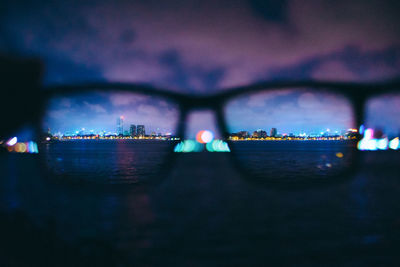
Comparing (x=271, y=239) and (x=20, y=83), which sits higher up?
(x=20, y=83)

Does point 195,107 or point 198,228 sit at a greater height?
point 195,107

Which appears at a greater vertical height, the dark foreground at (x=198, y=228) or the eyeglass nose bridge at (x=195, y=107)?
Result: the eyeglass nose bridge at (x=195, y=107)

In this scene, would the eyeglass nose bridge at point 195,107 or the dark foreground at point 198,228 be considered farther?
the eyeglass nose bridge at point 195,107

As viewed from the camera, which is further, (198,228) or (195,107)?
(195,107)

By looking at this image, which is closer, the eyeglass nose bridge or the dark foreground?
the dark foreground

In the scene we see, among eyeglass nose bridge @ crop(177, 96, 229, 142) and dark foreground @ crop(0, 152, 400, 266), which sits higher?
eyeglass nose bridge @ crop(177, 96, 229, 142)

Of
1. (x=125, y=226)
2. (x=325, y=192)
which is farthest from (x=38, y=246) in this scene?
(x=325, y=192)

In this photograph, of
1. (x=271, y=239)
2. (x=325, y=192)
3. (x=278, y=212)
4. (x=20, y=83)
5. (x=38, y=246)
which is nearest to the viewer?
(x=38, y=246)

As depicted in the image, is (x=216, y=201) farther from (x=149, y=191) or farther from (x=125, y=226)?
(x=125, y=226)
